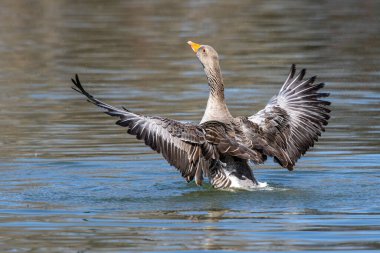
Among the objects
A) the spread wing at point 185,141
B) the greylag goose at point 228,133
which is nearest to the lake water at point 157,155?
the greylag goose at point 228,133

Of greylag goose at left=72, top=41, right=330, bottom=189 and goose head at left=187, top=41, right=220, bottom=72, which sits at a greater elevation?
goose head at left=187, top=41, right=220, bottom=72

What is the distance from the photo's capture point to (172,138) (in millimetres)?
12953

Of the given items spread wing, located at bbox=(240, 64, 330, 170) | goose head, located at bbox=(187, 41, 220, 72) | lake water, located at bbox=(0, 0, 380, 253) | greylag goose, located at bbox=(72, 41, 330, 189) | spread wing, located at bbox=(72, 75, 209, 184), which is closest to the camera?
lake water, located at bbox=(0, 0, 380, 253)

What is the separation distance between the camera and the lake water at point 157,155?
11.3 metres

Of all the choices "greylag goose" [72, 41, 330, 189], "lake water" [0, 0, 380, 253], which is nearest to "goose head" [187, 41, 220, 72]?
"greylag goose" [72, 41, 330, 189]

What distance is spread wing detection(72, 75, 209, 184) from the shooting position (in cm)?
1276

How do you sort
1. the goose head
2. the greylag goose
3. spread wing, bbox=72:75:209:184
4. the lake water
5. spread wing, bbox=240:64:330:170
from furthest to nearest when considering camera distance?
the goose head < spread wing, bbox=240:64:330:170 < the greylag goose < spread wing, bbox=72:75:209:184 < the lake water

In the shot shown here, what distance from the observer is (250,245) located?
34.9ft

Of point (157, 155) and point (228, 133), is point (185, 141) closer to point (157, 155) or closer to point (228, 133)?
point (228, 133)

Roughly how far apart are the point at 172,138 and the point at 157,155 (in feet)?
11.4

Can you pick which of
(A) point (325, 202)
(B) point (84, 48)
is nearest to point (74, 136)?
(A) point (325, 202)

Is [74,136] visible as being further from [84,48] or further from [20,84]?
[84,48]

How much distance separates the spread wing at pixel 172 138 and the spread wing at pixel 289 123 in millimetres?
775

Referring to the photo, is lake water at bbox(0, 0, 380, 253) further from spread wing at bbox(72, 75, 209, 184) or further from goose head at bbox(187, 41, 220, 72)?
goose head at bbox(187, 41, 220, 72)
